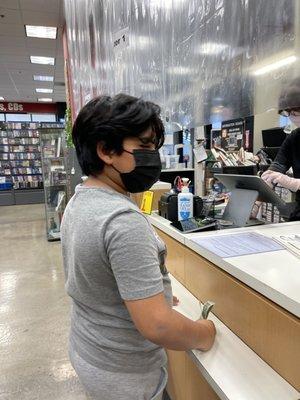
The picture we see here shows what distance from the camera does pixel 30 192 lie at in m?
9.90

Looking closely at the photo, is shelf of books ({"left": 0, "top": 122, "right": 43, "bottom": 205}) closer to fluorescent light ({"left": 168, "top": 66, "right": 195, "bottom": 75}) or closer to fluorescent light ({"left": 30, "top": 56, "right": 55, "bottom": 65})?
fluorescent light ({"left": 30, "top": 56, "right": 55, "bottom": 65})

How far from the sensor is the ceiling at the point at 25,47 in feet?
15.5

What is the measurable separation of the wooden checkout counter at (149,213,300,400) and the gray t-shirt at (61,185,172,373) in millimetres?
203

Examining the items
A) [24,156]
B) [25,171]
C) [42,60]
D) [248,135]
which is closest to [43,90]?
[24,156]

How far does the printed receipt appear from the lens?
114 cm

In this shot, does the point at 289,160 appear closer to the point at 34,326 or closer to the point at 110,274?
the point at 110,274

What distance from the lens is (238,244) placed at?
1228 mm

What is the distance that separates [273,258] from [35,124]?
32.3 feet

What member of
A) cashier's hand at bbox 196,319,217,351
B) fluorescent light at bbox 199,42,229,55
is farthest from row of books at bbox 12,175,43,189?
cashier's hand at bbox 196,319,217,351

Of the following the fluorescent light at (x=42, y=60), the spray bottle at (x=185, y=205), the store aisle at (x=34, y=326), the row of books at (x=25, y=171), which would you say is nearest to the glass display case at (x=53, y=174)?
the store aisle at (x=34, y=326)

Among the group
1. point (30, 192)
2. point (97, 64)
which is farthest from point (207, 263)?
point (30, 192)

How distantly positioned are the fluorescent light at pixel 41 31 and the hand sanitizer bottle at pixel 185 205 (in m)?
5.11

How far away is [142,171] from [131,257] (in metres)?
0.25

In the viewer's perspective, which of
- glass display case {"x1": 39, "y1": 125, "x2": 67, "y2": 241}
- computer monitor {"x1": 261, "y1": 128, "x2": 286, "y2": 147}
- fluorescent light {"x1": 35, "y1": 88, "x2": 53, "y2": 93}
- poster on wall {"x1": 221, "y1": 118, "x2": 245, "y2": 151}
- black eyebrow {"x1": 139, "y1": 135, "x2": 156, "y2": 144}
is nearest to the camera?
black eyebrow {"x1": 139, "y1": 135, "x2": 156, "y2": 144}
